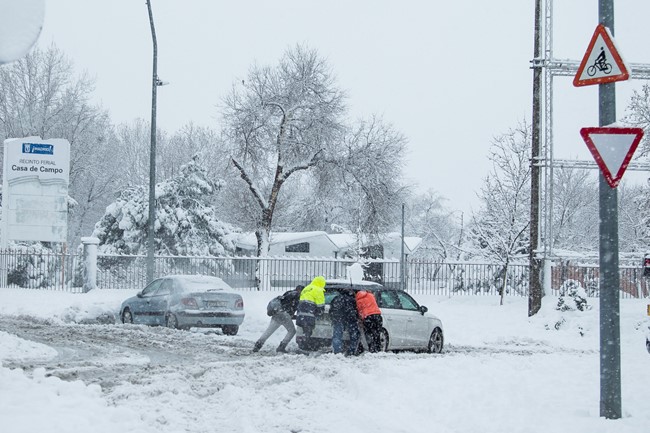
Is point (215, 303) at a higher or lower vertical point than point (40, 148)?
lower

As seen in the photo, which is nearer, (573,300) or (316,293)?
(316,293)

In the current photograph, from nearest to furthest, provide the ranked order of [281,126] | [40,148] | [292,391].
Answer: [292,391]
[40,148]
[281,126]

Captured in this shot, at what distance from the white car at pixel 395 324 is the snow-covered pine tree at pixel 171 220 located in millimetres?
25835

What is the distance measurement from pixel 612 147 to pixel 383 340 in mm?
9022

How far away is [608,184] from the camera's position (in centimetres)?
870

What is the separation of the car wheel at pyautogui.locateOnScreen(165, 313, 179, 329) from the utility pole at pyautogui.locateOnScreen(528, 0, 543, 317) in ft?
34.0

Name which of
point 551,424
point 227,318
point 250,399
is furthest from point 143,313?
point 551,424

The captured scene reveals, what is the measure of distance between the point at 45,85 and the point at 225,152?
598 inches

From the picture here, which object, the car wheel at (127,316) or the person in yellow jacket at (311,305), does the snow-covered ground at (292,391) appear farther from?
the car wheel at (127,316)

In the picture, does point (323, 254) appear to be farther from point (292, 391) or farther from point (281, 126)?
point (292, 391)

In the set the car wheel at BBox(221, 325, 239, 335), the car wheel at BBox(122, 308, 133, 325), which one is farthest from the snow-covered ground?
the car wheel at BBox(122, 308, 133, 325)

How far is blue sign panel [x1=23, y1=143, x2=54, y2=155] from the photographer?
86.4 ft

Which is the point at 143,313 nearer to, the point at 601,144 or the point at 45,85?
the point at 601,144

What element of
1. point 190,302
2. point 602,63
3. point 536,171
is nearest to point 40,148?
point 190,302
